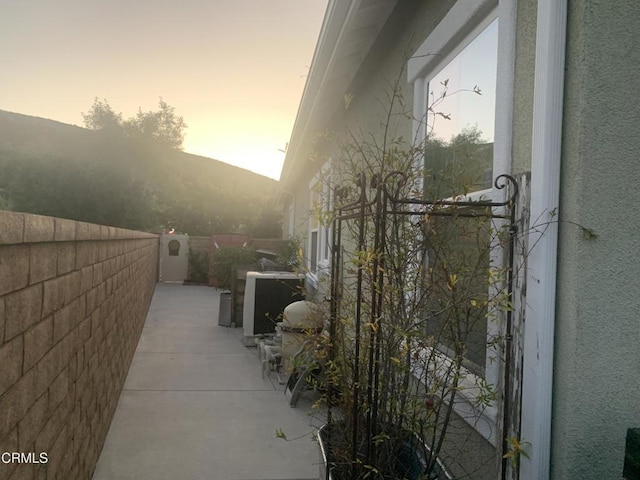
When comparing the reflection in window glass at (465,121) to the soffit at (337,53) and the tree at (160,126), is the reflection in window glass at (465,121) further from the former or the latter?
the tree at (160,126)

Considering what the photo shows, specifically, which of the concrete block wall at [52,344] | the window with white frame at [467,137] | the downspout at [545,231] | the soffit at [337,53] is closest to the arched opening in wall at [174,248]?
the soffit at [337,53]

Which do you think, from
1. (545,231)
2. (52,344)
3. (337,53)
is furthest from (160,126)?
(545,231)

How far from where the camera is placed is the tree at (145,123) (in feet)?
112

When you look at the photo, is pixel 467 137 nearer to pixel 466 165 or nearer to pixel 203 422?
pixel 466 165

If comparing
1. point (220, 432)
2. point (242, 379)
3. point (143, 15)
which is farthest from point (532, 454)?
point (143, 15)

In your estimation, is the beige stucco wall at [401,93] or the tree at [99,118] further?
the tree at [99,118]

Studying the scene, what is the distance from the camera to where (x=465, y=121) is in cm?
306

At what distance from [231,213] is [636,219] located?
28.2m

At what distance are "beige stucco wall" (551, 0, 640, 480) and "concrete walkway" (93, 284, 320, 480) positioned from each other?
1907mm

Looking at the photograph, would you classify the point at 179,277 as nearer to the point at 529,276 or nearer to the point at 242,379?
the point at 242,379

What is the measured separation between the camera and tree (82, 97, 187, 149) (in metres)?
34.1

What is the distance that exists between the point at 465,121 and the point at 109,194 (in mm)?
25904

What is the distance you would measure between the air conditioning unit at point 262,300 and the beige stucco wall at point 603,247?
18.3ft

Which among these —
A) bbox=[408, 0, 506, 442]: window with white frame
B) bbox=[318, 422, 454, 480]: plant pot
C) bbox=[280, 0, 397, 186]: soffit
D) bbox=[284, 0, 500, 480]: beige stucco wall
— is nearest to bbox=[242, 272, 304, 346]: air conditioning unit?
bbox=[284, 0, 500, 480]: beige stucco wall
